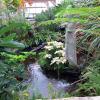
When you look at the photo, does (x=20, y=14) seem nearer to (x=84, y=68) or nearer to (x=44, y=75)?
(x=44, y=75)

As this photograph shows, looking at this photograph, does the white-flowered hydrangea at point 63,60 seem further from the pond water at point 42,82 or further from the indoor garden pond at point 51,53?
A: the pond water at point 42,82

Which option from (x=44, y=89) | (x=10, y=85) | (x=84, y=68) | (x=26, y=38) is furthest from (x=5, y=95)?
(x=26, y=38)

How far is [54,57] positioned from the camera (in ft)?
18.2

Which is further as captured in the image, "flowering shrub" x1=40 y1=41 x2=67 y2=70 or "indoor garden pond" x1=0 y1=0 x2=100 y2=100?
"flowering shrub" x1=40 y1=41 x2=67 y2=70

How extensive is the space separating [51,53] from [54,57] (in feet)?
0.41

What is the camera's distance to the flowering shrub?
5297 millimetres

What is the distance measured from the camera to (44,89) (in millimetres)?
4676

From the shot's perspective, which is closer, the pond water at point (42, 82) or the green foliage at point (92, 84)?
the green foliage at point (92, 84)

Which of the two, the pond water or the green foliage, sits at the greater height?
the green foliage

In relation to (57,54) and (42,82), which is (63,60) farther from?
(42,82)

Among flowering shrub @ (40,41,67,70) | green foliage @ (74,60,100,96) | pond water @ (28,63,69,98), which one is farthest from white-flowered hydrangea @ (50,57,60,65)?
green foliage @ (74,60,100,96)

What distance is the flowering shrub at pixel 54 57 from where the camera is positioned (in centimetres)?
530

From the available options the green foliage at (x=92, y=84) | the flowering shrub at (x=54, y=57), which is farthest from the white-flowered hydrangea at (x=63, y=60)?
the green foliage at (x=92, y=84)

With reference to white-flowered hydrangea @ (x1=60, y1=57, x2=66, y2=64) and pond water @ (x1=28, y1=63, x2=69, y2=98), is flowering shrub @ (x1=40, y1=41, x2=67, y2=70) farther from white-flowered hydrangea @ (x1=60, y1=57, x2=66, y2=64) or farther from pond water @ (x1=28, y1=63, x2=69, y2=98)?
pond water @ (x1=28, y1=63, x2=69, y2=98)
